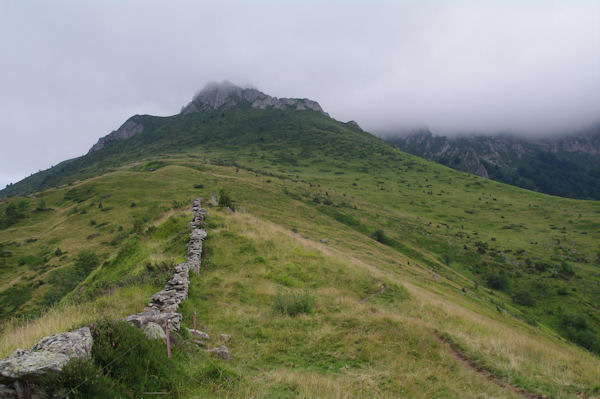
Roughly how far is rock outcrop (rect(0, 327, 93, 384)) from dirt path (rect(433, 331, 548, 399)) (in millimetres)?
10289

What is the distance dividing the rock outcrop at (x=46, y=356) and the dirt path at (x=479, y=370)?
10289 millimetres

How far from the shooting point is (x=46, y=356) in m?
4.57

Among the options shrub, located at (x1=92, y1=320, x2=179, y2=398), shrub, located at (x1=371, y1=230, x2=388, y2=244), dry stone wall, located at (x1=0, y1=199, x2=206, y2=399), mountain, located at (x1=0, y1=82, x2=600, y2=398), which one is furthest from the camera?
Answer: shrub, located at (x1=371, y1=230, x2=388, y2=244)

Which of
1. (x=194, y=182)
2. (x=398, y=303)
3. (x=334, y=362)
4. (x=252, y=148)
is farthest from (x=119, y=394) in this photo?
(x=252, y=148)

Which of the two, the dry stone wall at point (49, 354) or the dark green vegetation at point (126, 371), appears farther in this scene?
the dark green vegetation at point (126, 371)

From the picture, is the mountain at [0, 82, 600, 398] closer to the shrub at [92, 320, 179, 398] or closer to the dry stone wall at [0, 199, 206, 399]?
the shrub at [92, 320, 179, 398]

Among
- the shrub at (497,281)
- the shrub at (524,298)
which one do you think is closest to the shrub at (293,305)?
the shrub at (524,298)

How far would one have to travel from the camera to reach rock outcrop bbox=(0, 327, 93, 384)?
409 centimetres

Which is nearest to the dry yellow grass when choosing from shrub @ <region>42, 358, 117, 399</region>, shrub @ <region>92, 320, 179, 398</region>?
shrub @ <region>92, 320, 179, 398</region>

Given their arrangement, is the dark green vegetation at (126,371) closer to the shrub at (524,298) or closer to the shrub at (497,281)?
the shrub at (524,298)

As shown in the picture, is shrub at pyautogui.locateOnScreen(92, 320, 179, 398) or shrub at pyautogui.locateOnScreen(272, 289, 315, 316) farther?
shrub at pyautogui.locateOnScreen(272, 289, 315, 316)

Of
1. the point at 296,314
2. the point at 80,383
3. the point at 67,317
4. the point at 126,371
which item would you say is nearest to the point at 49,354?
the point at 80,383

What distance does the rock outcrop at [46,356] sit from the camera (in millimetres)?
4094

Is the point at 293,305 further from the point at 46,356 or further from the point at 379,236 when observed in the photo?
the point at 379,236
